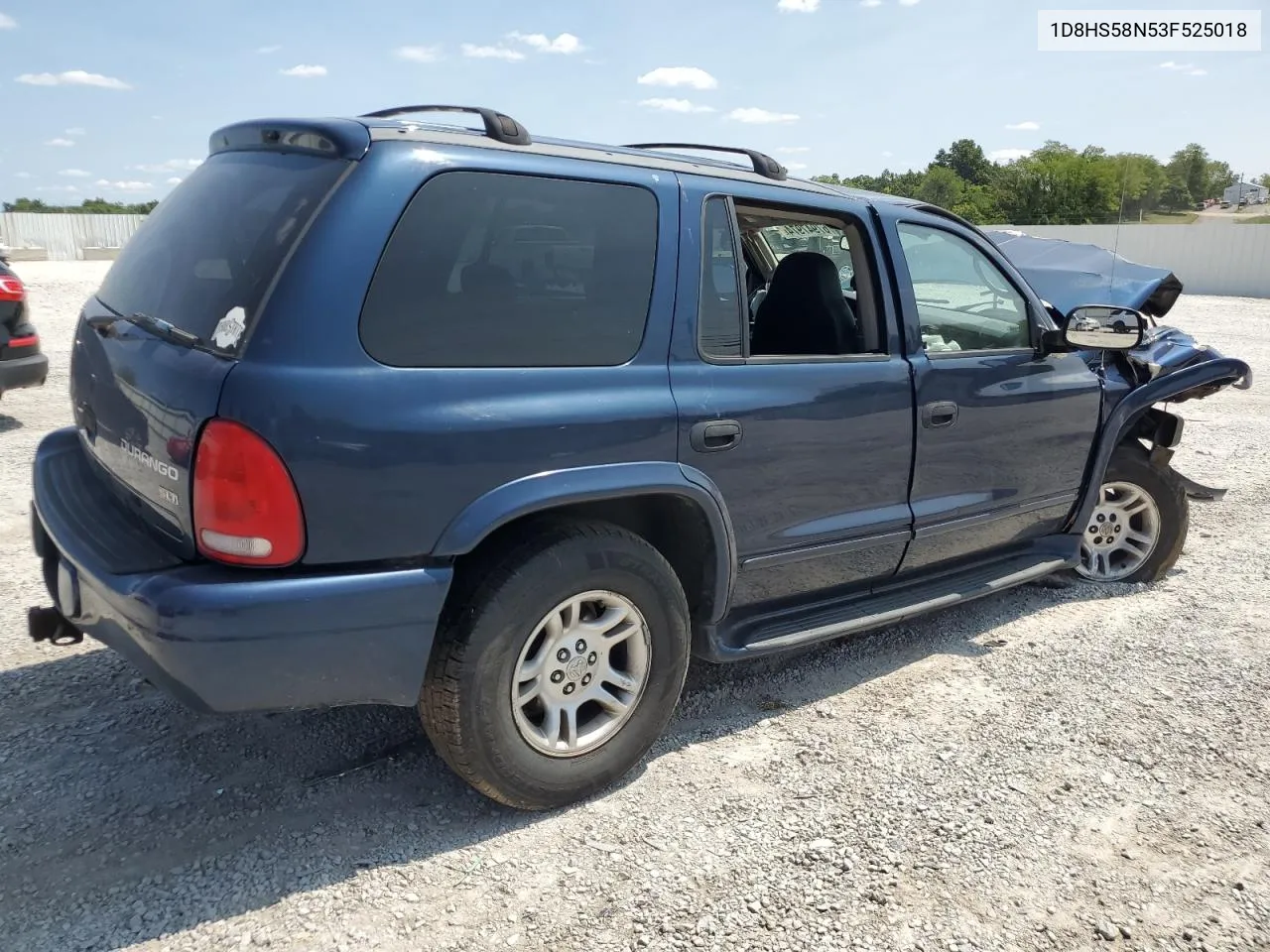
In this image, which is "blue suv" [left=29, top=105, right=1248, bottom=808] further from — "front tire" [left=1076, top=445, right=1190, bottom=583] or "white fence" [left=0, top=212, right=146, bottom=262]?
"white fence" [left=0, top=212, right=146, bottom=262]

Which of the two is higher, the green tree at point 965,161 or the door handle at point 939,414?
the green tree at point 965,161

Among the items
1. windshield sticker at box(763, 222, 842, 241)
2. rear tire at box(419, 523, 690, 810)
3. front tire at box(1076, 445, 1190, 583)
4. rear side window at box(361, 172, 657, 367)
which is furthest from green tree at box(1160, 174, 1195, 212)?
rear tire at box(419, 523, 690, 810)

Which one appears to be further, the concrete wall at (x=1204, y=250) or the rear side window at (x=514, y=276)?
the concrete wall at (x=1204, y=250)

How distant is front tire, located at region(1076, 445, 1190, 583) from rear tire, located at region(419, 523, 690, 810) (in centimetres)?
281

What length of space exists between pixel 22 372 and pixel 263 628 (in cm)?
620

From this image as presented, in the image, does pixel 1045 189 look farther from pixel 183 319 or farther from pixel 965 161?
pixel 183 319

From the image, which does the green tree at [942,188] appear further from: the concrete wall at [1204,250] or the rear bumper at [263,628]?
the rear bumper at [263,628]

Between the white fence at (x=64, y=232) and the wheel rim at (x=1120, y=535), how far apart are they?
3835 centimetres

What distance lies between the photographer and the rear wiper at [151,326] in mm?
2490

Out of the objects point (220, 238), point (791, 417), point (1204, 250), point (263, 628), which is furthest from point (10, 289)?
point (1204, 250)

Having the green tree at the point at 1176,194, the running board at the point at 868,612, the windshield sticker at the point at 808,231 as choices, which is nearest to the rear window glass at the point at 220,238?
the running board at the point at 868,612

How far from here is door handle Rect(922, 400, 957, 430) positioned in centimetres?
361

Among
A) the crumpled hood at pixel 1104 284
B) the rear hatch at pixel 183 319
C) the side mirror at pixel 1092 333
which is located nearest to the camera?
the rear hatch at pixel 183 319

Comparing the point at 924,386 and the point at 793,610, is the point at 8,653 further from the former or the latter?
the point at 924,386
